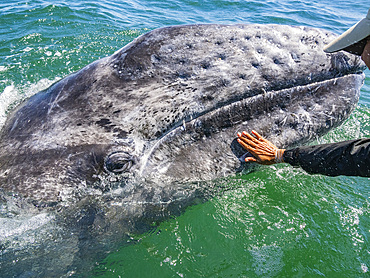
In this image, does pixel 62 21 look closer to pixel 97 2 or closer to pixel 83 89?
pixel 97 2

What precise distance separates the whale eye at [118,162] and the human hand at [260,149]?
5.00 feet

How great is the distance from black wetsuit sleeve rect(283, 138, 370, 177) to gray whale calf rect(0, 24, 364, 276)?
248 mm

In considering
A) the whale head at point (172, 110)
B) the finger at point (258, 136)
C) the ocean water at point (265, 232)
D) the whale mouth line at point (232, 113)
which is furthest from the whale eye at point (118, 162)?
the finger at point (258, 136)

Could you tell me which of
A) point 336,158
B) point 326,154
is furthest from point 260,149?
point 336,158

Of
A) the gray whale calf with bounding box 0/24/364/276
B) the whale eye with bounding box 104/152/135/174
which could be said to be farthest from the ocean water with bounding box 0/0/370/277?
the whale eye with bounding box 104/152/135/174

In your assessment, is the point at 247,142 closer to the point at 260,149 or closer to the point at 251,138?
the point at 251,138

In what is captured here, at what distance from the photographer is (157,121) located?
4137mm

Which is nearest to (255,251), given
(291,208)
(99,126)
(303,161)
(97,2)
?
(291,208)

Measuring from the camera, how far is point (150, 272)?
4.44 m

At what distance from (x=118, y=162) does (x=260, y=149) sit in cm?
189

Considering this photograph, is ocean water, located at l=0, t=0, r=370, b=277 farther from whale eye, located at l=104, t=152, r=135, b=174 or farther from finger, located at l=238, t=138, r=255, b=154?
whale eye, located at l=104, t=152, r=135, b=174

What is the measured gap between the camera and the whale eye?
13.1 ft

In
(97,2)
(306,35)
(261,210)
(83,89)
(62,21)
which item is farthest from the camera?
(97,2)

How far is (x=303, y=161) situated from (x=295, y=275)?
1.61 m
